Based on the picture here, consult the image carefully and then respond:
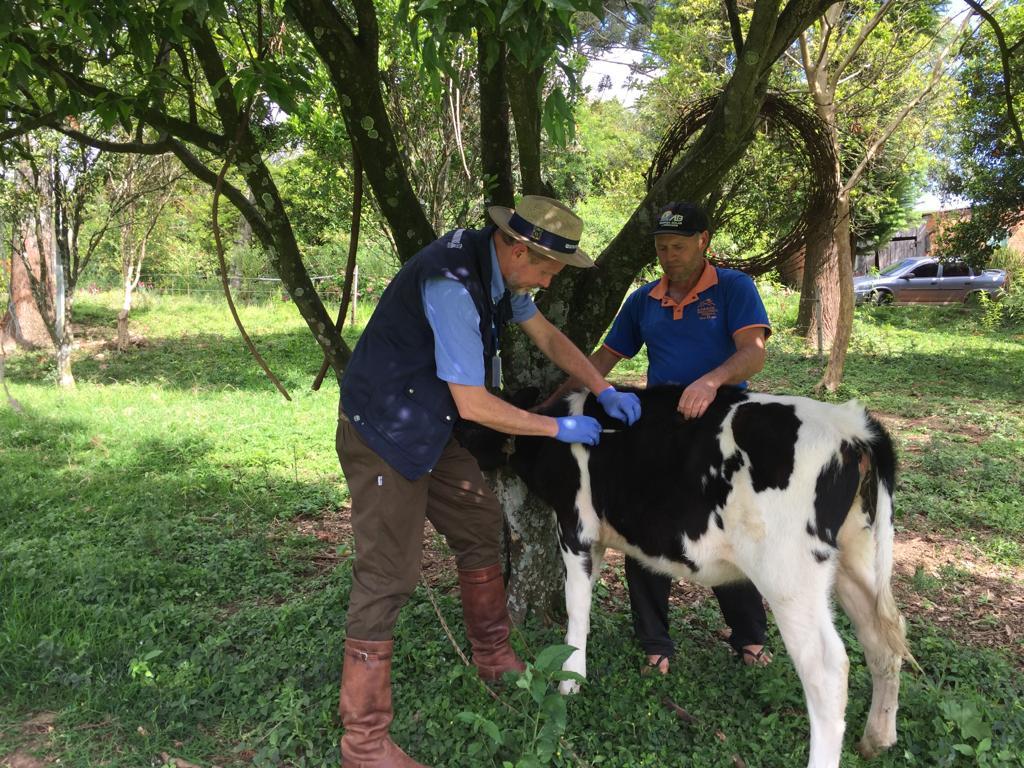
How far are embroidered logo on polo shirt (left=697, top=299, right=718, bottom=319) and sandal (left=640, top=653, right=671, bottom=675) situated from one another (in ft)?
5.50

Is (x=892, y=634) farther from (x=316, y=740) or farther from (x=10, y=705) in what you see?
(x=10, y=705)

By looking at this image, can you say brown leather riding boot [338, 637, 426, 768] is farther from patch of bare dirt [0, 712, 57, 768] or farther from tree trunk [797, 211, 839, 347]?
tree trunk [797, 211, 839, 347]

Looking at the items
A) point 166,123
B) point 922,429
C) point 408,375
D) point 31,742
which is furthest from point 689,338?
point 922,429

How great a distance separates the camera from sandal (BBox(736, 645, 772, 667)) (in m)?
3.39

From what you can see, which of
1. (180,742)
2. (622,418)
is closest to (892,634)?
(622,418)

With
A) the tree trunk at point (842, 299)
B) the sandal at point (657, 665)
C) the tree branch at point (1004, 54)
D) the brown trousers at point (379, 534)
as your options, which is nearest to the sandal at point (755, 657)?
the sandal at point (657, 665)

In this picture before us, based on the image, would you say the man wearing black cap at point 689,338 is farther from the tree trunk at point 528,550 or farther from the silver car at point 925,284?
the silver car at point 925,284

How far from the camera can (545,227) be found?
2.72 meters

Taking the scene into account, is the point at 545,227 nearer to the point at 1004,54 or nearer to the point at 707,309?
the point at 707,309

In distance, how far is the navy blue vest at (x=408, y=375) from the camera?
2.74 metres

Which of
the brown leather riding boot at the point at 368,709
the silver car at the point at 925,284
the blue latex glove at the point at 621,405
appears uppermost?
the blue latex glove at the point at 621,405

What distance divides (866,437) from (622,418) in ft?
3.13

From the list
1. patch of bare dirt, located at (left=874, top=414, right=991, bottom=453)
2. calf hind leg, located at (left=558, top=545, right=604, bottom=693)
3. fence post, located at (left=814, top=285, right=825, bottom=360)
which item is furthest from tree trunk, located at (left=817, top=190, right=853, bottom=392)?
calf hind leg, located at (left=558, top=545, right=604, bottom=693)

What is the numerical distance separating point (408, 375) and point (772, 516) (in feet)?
4.99
